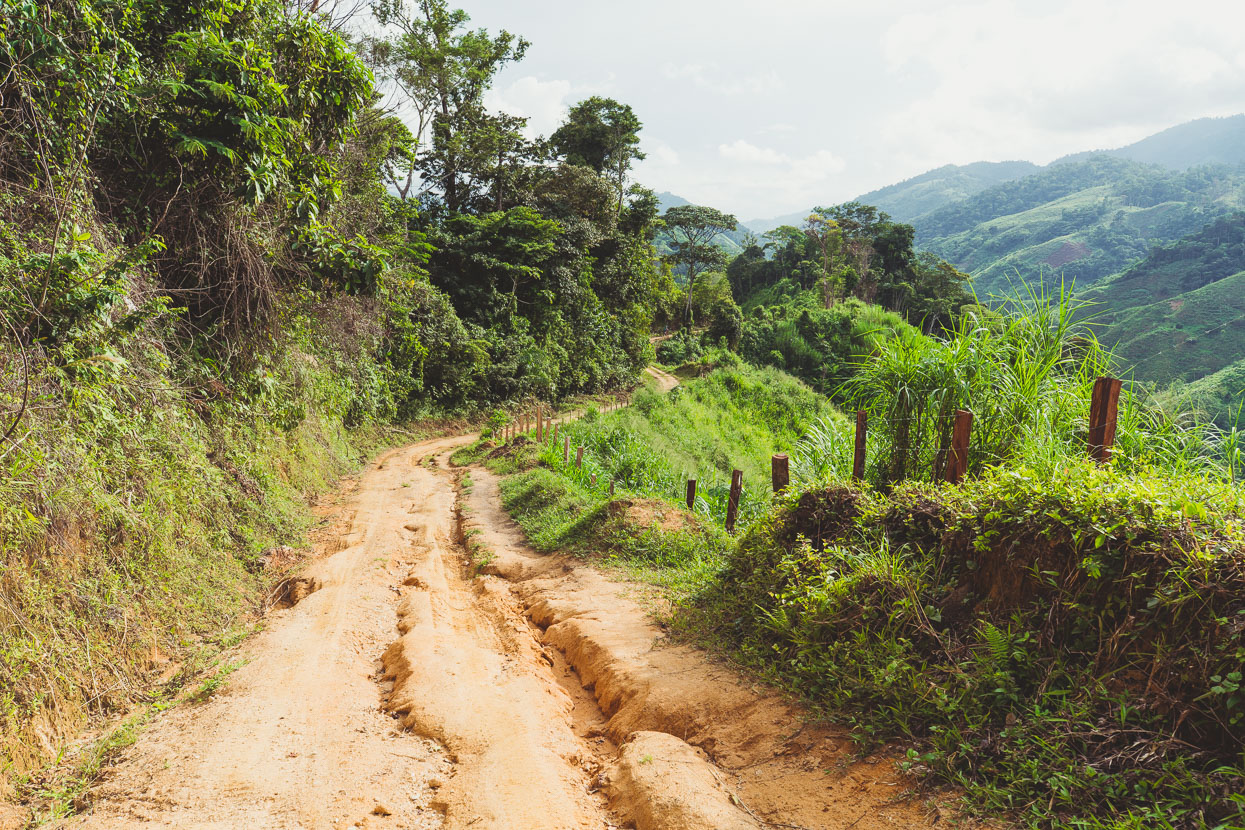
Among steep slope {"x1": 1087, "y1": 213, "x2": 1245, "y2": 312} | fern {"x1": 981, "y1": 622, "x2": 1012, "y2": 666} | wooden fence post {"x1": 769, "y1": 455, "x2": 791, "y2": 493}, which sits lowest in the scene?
fern {"x1": 981, "y1": 622, "x2": 1012, "y2": 666}

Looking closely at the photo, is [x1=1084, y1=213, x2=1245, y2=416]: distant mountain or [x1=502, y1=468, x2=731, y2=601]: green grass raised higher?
[x1=1084, y1=213, x2=1245, y2=416]: distant mountain

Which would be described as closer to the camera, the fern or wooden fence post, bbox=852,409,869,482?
the fern

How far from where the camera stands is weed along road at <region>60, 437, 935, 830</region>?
9.65 feet

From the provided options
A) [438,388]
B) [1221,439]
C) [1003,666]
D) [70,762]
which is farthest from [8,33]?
[438,388]

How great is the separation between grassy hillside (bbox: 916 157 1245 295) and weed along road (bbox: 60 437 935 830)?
57.3 metres

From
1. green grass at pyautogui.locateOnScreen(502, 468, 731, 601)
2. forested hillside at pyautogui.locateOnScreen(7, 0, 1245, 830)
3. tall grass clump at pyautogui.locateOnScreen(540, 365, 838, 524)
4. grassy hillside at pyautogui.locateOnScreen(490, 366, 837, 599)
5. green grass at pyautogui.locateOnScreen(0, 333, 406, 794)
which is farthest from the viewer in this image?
tall grass clump at pyautogui.locateOnScreen(540, 365, 838, 524)

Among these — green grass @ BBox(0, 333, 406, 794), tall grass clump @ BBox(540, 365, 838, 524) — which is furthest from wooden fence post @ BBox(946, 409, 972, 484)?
green grass @ BBox(0, 333, 406, 794)

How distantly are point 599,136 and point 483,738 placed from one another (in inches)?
1283

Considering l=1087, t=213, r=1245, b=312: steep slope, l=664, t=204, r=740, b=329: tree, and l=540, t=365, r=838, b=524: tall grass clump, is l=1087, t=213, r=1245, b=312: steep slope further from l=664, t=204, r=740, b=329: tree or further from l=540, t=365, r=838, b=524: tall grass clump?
l=540, t=365, r=838, b=524: tall grass clump

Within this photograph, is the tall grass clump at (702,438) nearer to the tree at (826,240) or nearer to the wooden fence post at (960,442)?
the wooden fence post at (960,442)

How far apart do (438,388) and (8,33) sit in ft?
58.7

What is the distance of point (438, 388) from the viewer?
22141mm

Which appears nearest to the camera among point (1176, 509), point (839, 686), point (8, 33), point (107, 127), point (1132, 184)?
point (1176, 509)

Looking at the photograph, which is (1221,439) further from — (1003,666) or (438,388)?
(438,388)
